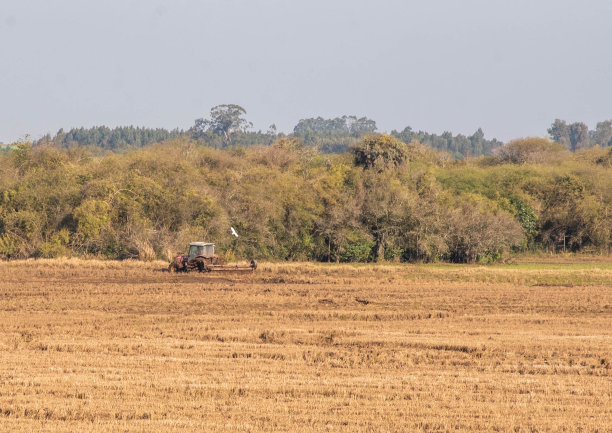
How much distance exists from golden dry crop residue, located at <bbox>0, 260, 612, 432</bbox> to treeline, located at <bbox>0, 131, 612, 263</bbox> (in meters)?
9.96

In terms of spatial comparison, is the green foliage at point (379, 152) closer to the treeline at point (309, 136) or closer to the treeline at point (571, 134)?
the treeline at point (309, 136)

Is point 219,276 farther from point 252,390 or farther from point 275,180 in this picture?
point 252,390

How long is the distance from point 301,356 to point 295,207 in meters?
25.9

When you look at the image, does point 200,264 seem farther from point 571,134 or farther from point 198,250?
point 571,134

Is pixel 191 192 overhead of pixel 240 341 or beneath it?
overhead

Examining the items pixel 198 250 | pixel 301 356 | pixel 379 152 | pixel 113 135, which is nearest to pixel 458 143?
pixel 113 135

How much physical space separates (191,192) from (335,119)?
125598 mm

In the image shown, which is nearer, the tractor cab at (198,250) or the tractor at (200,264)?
the tractor at (200,264)

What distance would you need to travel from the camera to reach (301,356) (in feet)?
49.7

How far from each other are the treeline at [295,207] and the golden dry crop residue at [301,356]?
996 centimetres

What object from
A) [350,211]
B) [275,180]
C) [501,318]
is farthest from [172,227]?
[501,318]

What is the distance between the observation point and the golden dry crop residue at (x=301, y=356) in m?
10.7

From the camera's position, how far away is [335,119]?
16250cm

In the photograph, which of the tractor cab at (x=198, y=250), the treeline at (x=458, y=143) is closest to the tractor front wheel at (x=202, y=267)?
the tractor cab at (x=198, y=250)
